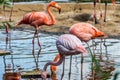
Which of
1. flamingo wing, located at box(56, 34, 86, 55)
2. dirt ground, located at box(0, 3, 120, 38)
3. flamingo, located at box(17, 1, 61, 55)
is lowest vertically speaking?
dirt ground, located at box(0, 3, 120, 38)

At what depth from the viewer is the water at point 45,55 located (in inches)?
353

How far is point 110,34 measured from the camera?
556 inches

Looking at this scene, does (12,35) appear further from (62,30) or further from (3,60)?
(3,60)

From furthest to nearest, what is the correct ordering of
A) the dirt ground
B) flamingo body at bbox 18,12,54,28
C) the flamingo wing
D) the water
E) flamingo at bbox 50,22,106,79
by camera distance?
the dirt ground
flamingo body at bbox 18,12,54,28
the water
flamingo at bbox 50,22,106,79
the flamingo wing

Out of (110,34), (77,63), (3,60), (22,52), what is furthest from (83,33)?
(110,34)

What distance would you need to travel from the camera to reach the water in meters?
8.96

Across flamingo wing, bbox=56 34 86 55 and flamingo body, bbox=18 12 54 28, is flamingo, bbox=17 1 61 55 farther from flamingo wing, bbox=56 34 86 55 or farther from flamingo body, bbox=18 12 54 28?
flamingo wing, bbox=56 34 86 55

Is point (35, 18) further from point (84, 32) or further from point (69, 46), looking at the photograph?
point (69, 46)

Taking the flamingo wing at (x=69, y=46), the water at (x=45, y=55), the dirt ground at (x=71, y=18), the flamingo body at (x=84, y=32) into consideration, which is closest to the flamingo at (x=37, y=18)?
the water at (x=45, y=55)

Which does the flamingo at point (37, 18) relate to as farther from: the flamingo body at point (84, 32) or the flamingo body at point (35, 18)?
the flamingo body at point (84, 32)

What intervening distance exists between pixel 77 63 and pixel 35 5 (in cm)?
1108

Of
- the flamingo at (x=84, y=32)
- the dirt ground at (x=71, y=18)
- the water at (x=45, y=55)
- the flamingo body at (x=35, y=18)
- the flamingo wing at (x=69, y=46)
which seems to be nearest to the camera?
the flamingo wing at (x=69, y=46)

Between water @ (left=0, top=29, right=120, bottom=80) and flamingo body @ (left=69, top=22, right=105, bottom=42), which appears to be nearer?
flamingo body @ (left=69, top=22, right=105, bottom=42)

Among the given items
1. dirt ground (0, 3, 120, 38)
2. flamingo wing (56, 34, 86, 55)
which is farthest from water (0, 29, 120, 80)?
flamingo wing (56, 34, 86, 55)
